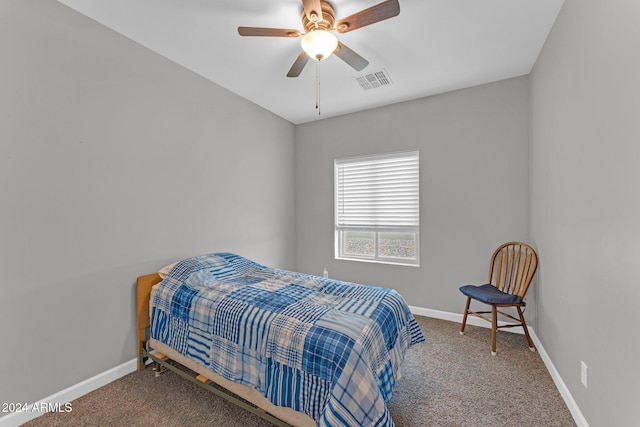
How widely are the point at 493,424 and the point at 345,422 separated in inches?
44.4

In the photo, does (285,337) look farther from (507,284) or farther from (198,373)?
(507,284)

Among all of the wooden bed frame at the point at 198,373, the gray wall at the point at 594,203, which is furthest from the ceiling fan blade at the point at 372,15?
the wooden bed frame at the point at 198,373

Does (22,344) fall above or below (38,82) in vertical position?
below

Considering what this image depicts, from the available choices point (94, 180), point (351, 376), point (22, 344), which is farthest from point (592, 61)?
point (22, 344)

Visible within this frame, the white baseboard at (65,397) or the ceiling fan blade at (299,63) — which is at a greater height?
the ceiling fan blade at (299,63)

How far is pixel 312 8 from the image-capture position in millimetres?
1680

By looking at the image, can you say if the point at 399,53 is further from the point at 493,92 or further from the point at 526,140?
the point at 526,140

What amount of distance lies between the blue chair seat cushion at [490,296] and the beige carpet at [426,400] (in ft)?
1.65

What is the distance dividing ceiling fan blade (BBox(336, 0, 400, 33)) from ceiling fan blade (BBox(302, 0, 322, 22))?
15cm

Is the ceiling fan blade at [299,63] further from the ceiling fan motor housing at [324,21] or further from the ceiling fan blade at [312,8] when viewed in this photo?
the ceiling fan blade at [312,8]

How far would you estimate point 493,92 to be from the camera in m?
3.05

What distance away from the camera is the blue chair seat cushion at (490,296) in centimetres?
245

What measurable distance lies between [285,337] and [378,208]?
8.51 feet

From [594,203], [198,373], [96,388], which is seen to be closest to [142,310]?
[96,388]
